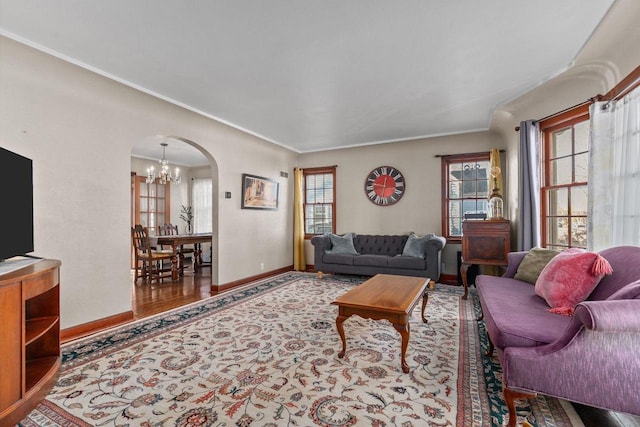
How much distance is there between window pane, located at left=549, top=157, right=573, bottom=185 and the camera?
3.21 metres

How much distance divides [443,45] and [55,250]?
150 inches

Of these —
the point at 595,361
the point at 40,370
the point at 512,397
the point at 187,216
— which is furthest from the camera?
the point at 187,216

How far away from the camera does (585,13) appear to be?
78.7 inches

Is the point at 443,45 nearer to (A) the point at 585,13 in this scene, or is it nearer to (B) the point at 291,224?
(A) the point at 585,13

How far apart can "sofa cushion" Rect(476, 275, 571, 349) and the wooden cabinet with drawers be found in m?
1.47

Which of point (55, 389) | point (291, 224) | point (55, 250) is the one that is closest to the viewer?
point (55, 389)

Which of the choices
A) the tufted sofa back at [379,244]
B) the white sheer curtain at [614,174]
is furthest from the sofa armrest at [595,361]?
the tufted sofa back at [379,244]

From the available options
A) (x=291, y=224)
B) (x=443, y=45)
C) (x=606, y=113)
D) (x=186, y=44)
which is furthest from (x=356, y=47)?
(x=291, y=224)

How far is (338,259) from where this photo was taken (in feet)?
16.8

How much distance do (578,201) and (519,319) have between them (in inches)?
83.6

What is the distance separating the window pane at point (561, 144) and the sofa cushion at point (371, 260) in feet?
8.48

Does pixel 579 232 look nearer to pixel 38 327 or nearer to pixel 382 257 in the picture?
pixel 382 257

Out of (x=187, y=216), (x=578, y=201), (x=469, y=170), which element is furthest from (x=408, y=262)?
(x=187, y=216)

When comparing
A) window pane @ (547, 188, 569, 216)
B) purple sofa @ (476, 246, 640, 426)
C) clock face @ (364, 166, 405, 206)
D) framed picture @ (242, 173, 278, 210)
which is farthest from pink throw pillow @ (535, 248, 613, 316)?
framed picture @ (242, 173, 278, 210)
